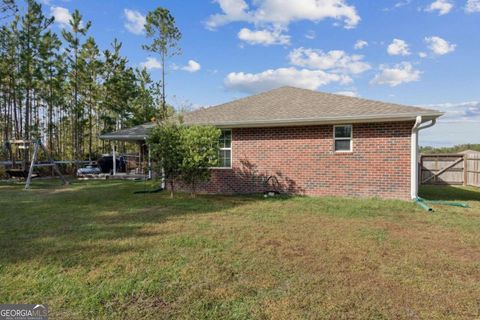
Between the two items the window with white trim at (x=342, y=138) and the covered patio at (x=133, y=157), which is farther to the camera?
the covered patio at (x=133, y=157)

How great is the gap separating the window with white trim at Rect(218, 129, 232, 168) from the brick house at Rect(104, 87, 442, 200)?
0.12 ft

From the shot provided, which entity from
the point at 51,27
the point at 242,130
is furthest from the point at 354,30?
the point at 51,27

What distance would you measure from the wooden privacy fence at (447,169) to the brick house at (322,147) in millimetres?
7419

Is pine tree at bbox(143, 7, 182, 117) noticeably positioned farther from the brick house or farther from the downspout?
the downspout

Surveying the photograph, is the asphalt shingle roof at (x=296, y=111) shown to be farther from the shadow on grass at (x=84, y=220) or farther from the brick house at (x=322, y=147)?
the shadow on grass at (x=84, y=220)

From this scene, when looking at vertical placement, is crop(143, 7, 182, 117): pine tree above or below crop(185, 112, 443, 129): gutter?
above

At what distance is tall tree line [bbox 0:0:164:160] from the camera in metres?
17.3

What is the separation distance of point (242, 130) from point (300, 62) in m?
11.5

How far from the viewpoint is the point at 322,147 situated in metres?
9.55

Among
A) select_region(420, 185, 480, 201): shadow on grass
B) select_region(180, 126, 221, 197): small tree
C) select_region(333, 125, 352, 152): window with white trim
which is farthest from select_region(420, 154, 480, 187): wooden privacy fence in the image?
select_region(180, 126, 221, 197): small tree

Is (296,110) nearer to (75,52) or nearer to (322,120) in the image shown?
(322,120)

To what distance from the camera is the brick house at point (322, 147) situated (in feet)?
28.7

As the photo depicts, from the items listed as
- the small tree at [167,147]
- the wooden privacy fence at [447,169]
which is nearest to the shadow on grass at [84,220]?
the small tree at [167,147]

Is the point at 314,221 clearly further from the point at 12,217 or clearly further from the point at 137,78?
the point at 137,78
